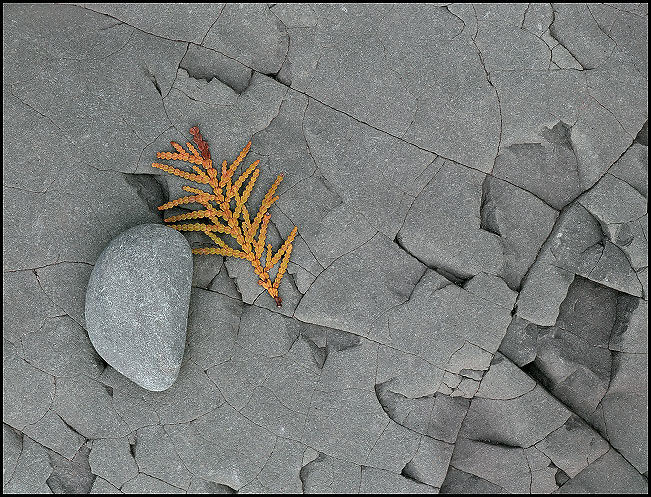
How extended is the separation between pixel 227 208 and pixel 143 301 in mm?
767

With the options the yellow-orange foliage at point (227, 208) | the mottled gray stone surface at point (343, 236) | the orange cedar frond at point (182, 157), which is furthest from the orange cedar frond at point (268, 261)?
the orange cedar frond at point (182, 157)

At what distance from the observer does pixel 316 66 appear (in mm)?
3799

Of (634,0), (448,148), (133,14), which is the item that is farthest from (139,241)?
(634,0)

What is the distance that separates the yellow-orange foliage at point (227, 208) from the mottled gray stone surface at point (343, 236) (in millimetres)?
86

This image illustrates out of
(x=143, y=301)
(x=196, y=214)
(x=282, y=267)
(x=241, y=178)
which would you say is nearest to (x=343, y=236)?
(x=282, y=267)

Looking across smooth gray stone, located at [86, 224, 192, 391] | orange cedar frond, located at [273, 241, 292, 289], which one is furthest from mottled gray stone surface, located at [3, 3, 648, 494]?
smooth gray stone, located at [86, 224, 192, 391]

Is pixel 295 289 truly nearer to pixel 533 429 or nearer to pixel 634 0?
pixel 533 429

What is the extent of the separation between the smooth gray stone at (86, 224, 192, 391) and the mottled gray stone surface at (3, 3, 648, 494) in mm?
220

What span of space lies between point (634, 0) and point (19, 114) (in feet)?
13.2

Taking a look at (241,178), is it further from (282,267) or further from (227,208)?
(282,267)

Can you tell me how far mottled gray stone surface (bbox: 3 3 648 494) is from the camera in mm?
3762

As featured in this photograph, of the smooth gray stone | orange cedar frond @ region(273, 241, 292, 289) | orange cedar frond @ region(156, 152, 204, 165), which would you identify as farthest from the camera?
orange cedar frond @ region(273, 241, 292, 289)

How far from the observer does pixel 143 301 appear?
352cm

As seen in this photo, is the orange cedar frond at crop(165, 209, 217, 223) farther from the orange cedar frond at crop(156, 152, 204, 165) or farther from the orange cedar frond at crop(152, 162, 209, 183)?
the orange cedar frond at crop(156, 152, 204, 165)
